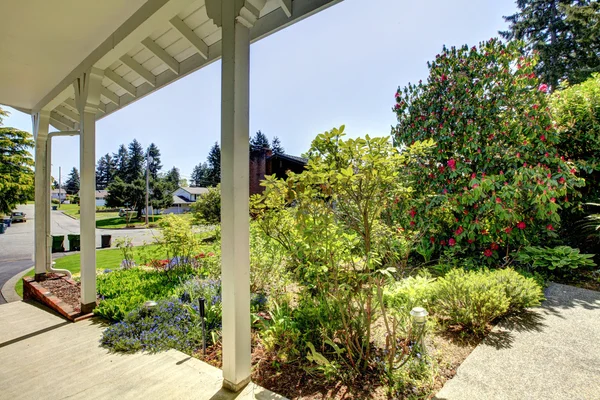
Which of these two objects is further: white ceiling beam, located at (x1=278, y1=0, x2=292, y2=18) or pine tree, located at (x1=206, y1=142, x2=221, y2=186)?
pine tree, located at (x1=206, y1=142, x2=221, y2=186)

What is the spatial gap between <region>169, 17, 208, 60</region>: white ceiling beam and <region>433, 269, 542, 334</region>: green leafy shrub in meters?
3.82

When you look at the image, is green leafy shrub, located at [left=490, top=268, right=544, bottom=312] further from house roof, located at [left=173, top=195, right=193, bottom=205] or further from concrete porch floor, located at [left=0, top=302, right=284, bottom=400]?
house roof, located at [left=173, top=195, right=193, bottom=205]

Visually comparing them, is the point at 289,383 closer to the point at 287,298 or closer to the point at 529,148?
the point at 287,298

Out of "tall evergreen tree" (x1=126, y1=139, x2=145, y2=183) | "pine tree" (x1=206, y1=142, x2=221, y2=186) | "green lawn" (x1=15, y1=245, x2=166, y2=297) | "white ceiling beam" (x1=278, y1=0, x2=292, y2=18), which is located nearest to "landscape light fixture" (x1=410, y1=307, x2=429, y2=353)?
"white ceiling beam" (x1=278, y1=0, x2=292, y2=18)

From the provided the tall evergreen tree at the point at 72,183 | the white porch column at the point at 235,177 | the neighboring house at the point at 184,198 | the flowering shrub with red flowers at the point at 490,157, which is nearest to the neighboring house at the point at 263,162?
the flowering shrub with red flowers at the point at 490,157

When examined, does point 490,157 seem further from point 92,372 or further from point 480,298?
point 92,372

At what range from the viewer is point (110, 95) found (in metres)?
4.32

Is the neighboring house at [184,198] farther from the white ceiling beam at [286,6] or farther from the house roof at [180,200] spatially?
the white ceiling beam at [286,6]

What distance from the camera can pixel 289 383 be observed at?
2061mm

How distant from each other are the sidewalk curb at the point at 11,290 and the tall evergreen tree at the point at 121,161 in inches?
1353

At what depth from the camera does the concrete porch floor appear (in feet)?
6.55

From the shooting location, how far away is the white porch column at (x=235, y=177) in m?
1.90

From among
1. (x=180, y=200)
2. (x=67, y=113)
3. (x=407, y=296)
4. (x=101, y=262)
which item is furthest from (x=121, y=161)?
(x=407, y=296)

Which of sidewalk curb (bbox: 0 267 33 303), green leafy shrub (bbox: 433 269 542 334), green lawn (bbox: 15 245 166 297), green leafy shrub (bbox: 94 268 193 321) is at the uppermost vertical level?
green leafy shrub (bbox: 433 269 542 334)
